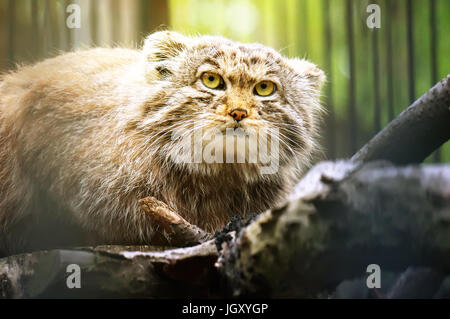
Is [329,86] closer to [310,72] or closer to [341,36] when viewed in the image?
[341,36]

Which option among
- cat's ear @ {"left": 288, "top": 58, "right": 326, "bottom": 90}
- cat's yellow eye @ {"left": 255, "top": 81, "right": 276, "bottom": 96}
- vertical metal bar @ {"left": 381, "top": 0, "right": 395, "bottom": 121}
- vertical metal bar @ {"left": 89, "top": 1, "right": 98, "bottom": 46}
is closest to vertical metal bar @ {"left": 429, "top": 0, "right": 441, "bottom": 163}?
vertical metal bar @ {"left": 381, "top": 0, "right": 395, "bottom": 121}

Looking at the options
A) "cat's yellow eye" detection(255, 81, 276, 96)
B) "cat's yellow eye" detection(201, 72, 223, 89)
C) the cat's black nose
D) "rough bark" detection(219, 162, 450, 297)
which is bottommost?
"rough bark" detection(219, 162, 450, 297)

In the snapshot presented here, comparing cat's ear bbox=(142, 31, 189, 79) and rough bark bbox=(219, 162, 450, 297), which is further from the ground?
cat's ear bbox=(142, 31, 189, 79)

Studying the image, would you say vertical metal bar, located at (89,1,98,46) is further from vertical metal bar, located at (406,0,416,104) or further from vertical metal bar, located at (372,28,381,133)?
vertical metal bar, located at (406,0,416,104)

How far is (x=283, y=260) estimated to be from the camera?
3.14 feet

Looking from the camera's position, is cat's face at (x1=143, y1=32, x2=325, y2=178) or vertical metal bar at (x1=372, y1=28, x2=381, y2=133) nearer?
cat's face at (x1=143, y1=32, x2=325, y2=178)

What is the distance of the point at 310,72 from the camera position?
2080 mm

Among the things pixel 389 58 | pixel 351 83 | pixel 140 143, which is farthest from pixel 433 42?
pixel 140 143

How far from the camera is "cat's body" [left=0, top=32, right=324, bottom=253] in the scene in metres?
1.71

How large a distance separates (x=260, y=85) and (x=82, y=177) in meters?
0.77

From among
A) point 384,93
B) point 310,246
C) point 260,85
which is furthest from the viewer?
point 384,93

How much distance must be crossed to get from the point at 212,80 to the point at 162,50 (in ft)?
1.04
